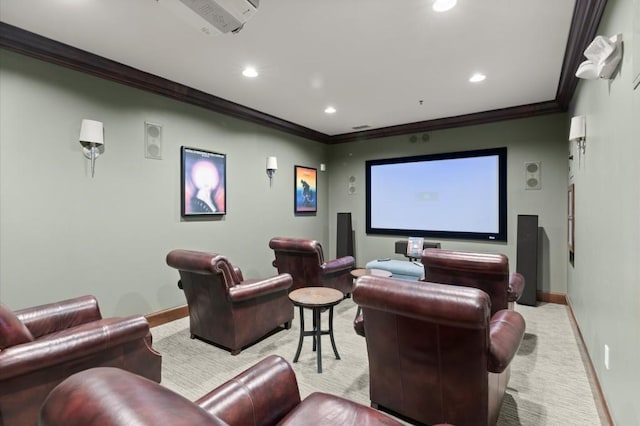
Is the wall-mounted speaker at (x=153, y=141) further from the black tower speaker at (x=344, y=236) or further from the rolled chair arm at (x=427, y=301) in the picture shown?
the black tower speaker at (x=344, y=236)

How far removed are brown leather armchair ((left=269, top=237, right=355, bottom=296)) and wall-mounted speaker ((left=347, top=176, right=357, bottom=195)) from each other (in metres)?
2.37

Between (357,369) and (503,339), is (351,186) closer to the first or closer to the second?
(357,369)

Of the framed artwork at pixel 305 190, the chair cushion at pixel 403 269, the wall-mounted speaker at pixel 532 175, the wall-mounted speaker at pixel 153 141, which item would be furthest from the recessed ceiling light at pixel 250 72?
the wall-mounted speaker at pixel 532 175

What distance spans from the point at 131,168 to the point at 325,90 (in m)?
2.44

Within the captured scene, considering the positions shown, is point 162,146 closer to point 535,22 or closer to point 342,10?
point 342,10

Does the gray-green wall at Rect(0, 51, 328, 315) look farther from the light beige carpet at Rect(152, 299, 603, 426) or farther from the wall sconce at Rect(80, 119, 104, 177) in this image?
the light beige carpet at Rect(152, 299, 603, 426)

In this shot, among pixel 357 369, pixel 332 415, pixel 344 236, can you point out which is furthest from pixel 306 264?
pixel 332 415

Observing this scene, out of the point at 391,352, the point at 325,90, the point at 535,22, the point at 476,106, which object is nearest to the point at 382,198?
the point at 476,106

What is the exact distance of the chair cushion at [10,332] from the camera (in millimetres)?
1663

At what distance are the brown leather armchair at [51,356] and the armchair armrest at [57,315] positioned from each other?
3cm

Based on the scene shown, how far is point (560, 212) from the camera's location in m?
4.56

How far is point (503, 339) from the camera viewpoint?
5.55 ft

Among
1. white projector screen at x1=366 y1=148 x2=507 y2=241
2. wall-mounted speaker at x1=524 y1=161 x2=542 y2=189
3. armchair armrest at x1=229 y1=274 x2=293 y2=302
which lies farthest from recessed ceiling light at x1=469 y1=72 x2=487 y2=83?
armchair armrest at x1=229 y1=274 x2=293 y2=302

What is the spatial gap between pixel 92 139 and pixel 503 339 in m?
3.70
